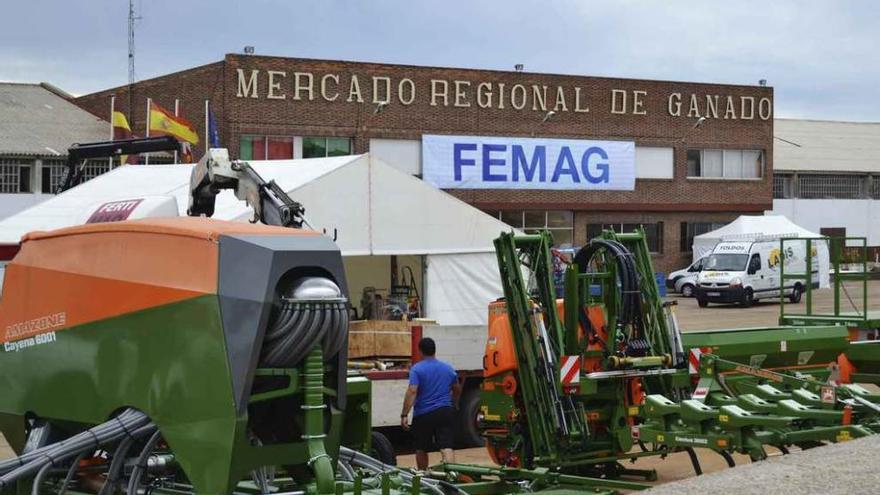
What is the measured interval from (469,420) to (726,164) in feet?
136

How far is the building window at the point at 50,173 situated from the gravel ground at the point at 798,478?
38.9 metres

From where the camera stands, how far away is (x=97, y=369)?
330 inches

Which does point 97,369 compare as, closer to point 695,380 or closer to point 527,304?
point 527,304

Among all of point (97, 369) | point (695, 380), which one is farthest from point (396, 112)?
point (97, 369)

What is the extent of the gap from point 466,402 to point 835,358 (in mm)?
4820

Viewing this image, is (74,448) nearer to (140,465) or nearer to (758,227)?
(140,465)

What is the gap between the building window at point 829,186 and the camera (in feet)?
214

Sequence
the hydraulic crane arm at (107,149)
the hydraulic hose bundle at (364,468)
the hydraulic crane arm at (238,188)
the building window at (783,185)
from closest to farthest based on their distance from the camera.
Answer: the hydraulic hose bundle at (364,468) < the hydraulic crane arm at (238,188) < the hydraulic crane arm at (107,149) < the building window at (783,185)

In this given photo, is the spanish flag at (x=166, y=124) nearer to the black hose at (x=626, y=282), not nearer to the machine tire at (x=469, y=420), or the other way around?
the machine tire at (x=469, y=420)

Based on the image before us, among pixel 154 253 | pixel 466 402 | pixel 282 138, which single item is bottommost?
pixel 466 402

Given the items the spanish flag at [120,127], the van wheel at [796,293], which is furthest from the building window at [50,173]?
the van wheel at [796,293]

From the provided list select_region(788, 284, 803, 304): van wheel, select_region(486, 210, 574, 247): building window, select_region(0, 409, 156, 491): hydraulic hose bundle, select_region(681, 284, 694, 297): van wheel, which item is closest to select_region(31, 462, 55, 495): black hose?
select_region(0, 409, 156, 491): hydraulic hose bundle

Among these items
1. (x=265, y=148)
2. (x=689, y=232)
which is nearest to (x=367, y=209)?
(x=265, y=148)

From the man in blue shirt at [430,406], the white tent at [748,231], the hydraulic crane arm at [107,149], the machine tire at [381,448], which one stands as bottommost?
the machine tire at [381,448]
